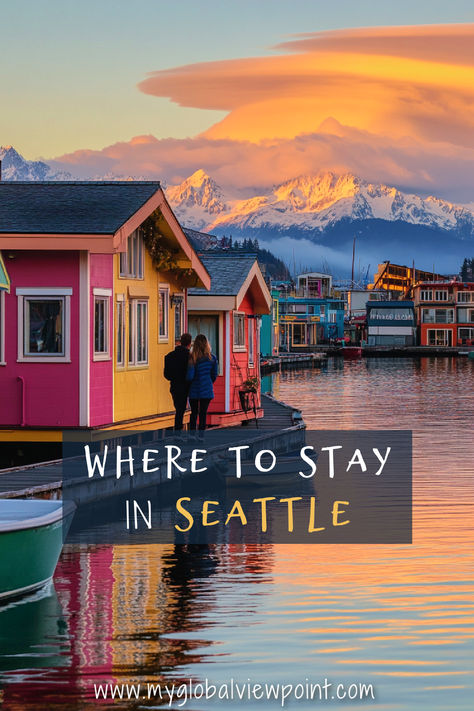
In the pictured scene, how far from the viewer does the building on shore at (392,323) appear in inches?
7569

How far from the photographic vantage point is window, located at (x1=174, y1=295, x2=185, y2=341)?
35.1 metres

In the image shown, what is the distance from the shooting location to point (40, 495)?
21.2 meters

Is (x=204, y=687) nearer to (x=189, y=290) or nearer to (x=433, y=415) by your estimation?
(x=189, y=290)

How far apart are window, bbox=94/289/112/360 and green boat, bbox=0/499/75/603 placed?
32.4ft

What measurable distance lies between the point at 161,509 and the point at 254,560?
5437 millimetres

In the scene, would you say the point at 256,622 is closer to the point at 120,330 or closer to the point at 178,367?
the point at 178,367

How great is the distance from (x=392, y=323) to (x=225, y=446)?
16576 centimetres

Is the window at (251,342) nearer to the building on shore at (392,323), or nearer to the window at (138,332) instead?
the window at (138,332)

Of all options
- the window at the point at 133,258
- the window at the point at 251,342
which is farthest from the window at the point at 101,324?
the window at the point at 251,342

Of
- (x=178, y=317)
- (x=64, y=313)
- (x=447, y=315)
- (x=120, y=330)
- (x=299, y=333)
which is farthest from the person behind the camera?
(x=299, y=333)

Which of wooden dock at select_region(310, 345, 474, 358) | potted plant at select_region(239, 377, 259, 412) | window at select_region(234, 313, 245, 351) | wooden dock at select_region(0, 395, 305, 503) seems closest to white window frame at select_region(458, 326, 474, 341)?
wooden dock at select_region(310, 345, 474, 358)

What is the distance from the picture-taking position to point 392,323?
636 ft

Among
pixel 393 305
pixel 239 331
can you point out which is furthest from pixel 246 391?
pixel 393 305

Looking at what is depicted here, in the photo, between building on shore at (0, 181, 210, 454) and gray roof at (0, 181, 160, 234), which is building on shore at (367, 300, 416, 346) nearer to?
gray roof at (0, 181, 160, 234)
